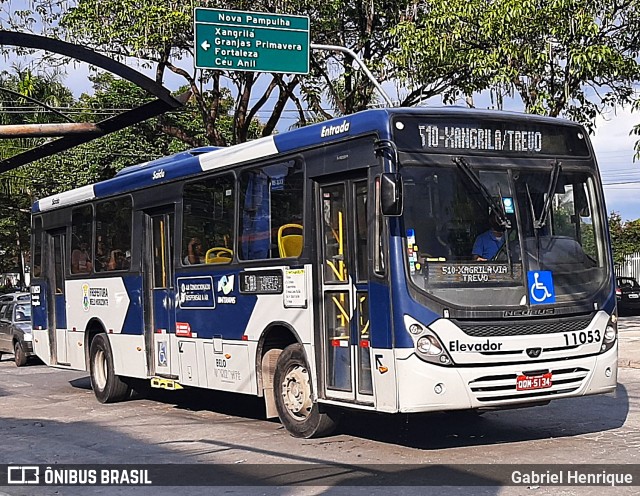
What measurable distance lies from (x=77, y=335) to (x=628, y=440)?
31.0 feet

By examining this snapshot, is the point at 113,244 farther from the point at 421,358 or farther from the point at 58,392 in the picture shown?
the point at 421,358

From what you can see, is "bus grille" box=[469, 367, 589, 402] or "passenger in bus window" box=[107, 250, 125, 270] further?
"passenger in bus window" box=[107, 250, 125, 270]

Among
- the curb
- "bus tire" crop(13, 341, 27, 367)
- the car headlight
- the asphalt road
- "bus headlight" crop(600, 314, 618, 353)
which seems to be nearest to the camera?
the asphalt road

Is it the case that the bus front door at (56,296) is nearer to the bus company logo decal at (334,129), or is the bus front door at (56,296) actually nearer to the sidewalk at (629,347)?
the bus company logo decal at (334,129)

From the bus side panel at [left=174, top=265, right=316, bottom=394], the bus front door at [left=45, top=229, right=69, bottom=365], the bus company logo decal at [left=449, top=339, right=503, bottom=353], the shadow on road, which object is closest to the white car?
the bus front door at [left=45, top=229, right=69, bottom=365]

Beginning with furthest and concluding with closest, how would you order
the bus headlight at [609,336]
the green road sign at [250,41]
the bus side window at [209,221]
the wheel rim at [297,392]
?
the green road sign at [250,41] < the bus side window at [209,221] < the wheel rim at [297,392] < the bus headlight at [609,336]

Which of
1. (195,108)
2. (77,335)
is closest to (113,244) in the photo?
(77,335)

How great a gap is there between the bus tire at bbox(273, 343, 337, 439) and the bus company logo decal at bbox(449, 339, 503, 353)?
1.89 metres

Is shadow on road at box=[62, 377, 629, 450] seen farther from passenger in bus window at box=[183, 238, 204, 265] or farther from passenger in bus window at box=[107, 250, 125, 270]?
passenger in bus window at box=[107, 250, 125, 270]

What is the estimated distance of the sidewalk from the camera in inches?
749

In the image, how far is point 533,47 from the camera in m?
20.4

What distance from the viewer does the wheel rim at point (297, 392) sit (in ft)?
36.5

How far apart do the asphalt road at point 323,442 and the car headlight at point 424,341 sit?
949 mm

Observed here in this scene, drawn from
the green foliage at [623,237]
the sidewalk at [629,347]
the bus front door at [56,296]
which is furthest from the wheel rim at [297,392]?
the green foliage at [623,237]
